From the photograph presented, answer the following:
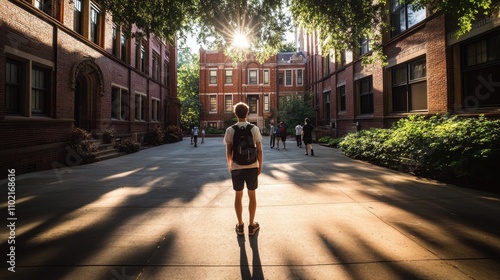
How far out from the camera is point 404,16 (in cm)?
1310

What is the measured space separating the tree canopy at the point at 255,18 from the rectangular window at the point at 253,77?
28.9 m

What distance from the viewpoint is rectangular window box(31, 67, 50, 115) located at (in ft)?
31.7

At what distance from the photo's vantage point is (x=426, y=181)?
7039 millimetres

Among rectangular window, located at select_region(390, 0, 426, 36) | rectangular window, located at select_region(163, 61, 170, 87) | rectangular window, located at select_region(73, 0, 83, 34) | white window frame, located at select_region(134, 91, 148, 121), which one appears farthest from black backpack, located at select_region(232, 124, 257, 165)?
rectangular window, located at select_region(163, 61, 170, 87)

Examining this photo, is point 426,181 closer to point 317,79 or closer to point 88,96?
point 88,96

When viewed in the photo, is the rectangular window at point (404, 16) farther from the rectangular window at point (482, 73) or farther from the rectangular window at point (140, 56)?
the rectangular window at point (140, 56)

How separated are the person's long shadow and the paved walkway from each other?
0.01 metres

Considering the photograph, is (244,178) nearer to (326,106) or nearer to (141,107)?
(141,107)

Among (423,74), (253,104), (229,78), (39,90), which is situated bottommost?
(39,90)

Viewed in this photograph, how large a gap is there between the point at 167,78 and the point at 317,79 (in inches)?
609

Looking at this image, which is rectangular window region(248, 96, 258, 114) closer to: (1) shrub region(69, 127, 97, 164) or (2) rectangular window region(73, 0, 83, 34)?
(2) rectangular window region(73, 0, 83, 34)

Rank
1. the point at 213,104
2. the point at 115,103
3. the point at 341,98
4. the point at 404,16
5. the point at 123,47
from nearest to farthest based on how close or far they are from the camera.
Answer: the point at 404,16, the point at 115,103, the point at 123,47, the point at 341,98, the point at 213,104

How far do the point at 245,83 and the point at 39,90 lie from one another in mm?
30837

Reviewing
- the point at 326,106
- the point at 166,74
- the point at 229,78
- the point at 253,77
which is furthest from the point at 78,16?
the point at 253,77
